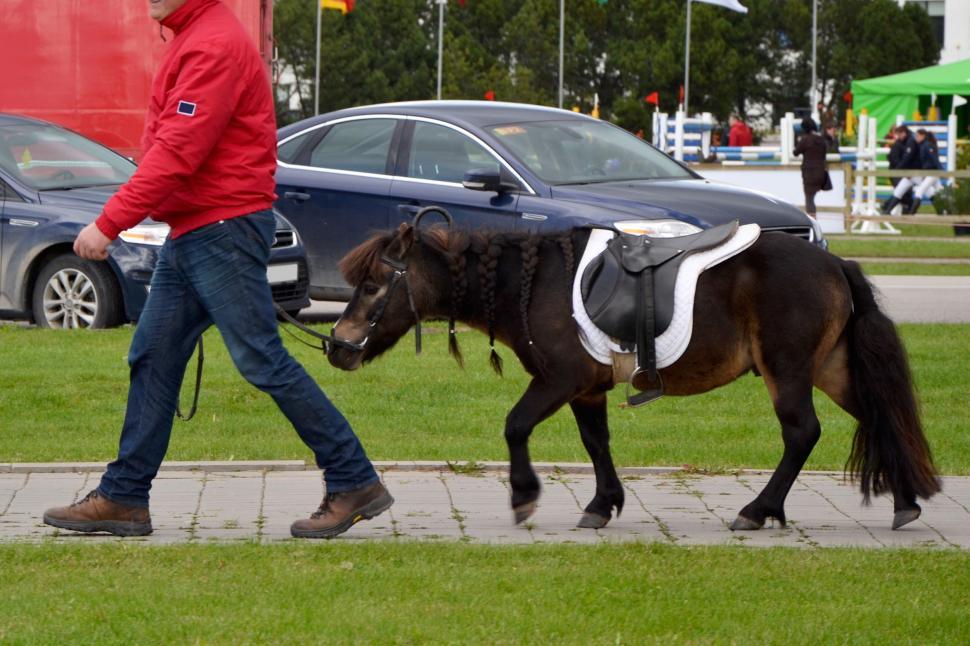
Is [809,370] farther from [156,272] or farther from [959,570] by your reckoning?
[156,272]

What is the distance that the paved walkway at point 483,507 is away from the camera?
21.2 ft

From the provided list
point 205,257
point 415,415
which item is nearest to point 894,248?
point 415,415

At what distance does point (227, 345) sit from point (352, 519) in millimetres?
782

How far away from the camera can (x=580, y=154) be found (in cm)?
1281

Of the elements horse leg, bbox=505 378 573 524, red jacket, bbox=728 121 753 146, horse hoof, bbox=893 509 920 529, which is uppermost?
red jacket, bbox=728 121 753 146

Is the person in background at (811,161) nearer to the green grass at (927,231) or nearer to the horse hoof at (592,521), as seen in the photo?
the green grass at (927,231)

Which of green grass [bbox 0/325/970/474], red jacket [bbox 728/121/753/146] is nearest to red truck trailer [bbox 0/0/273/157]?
green grass [bbox 0/325/970/474]

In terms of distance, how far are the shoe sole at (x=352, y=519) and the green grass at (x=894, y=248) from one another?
51.8ft

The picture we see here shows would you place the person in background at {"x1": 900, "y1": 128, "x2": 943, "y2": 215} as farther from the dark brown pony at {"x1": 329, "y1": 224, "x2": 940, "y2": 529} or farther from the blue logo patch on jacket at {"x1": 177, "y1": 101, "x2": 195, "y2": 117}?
the blue logo patch on jacket at {"x1": 177, "y1": 101, "x2": 195, "y2": 117}

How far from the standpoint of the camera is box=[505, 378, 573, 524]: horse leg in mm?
6418

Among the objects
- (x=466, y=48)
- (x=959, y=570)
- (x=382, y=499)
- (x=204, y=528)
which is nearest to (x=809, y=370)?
(x=959, y=570)

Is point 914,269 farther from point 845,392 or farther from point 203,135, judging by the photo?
point 203,135

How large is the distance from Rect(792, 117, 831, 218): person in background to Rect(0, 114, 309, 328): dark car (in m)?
15.3

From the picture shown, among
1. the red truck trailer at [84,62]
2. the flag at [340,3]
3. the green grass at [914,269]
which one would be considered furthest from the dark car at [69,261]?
the flag at [340,3]
